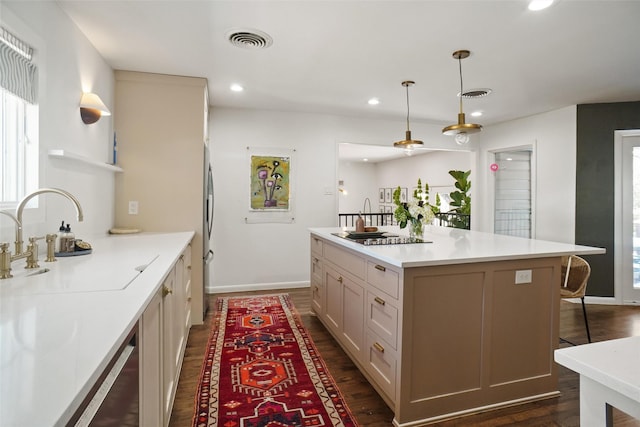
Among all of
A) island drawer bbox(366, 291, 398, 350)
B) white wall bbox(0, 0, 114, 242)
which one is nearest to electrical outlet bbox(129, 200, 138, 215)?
white wall bbox(0, 0, 114, 242)

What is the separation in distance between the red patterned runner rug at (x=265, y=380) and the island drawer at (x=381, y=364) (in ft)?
0.81

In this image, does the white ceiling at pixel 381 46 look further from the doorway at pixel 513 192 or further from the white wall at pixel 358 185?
the white wall at pixel 358 185

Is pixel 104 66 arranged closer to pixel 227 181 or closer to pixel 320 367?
pixel 227 181

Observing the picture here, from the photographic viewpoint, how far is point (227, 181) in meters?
4.51

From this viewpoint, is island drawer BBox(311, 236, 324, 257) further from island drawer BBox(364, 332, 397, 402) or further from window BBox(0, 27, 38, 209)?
window BBox(0, 27, 38, 209)

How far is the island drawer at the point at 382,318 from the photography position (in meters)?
1.86

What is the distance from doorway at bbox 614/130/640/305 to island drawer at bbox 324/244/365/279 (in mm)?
3767

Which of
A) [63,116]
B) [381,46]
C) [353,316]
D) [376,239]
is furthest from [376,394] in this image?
[63,116]

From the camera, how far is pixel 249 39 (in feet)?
8.46

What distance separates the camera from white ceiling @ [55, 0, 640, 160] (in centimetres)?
218

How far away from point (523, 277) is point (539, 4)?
1646mm

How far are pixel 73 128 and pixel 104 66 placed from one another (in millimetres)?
949

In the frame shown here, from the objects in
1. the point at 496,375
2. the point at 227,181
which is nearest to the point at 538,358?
the point at 496,375

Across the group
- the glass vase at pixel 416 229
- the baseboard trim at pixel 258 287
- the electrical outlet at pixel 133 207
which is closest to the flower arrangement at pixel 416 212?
the glass vase at pixel 416 229
